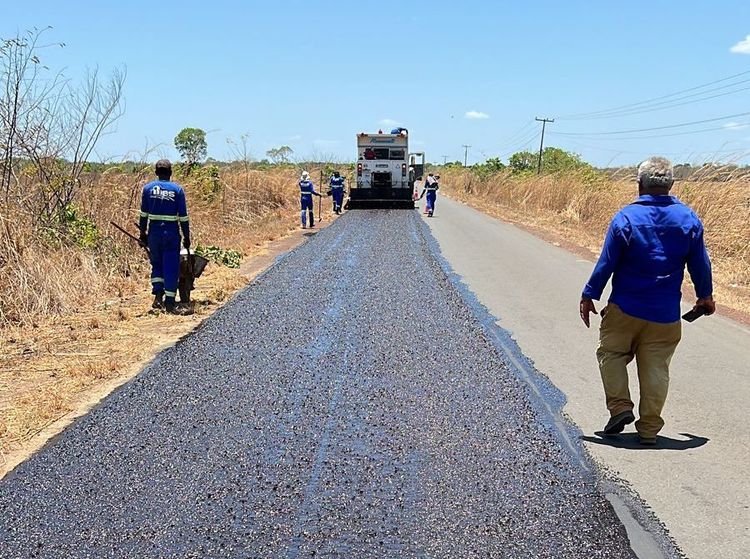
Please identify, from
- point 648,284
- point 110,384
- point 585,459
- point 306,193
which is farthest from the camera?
point 306,193

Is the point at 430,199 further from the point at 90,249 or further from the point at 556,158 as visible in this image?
the point at 556,158

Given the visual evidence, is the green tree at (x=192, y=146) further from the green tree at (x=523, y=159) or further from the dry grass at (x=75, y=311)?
the green tree at (x=523, y=159)

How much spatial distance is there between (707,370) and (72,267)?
8.30 metres

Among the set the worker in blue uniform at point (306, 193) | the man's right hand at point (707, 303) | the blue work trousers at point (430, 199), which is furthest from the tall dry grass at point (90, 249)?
the blue work trousers at point (430, 199)

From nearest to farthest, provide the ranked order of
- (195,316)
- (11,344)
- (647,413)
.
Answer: (647,413), (11,344), (195,316)

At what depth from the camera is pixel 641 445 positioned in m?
5.18

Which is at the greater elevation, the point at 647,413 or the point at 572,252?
the point at 647,413

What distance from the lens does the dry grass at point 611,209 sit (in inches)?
593

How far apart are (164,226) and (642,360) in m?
6.36

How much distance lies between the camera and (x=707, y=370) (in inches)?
283

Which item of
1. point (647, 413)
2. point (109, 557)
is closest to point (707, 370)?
point (647, 413)

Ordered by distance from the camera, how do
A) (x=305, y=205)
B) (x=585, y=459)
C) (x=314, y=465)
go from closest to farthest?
(x=314, y=465) → (x=585, y=459) → (x=305, y=205)

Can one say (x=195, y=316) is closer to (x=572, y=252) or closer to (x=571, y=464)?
(x=571, y=464)

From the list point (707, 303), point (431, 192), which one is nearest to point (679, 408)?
point (707, 303)
